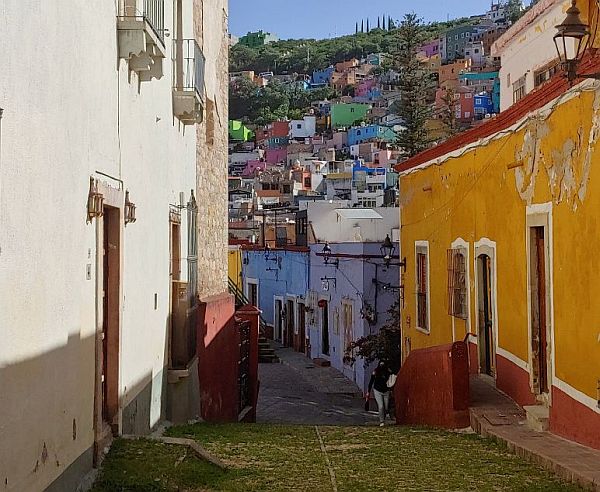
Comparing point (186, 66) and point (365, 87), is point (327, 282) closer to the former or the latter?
point (186, 66)

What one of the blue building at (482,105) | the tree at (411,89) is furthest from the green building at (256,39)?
the tree at (411,89)

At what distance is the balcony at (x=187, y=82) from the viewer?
10.3 metres

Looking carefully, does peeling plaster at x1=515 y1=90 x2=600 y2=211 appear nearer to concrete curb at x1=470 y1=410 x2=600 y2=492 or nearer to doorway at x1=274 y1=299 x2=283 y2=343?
concrete curb at x1=470 y1=410 x2=600 y2=492

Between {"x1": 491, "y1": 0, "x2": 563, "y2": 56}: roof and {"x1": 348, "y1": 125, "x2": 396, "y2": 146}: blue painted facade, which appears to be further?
{"x1": 348, "y1": 125, "x2": 396, "y2": 146}: blue painted facade

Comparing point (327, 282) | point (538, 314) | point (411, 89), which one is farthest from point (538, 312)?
point (411, 89)

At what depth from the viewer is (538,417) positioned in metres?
8.96

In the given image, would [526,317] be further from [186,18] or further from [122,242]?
[186,18]

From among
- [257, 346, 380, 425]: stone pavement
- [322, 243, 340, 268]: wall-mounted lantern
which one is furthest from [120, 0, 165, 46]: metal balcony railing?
[322, 243, 340, 268]: wall-mounted lantern

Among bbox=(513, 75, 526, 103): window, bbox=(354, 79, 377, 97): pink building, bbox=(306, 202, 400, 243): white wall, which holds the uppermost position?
bbox=(354, 79, 377, 97): pink building

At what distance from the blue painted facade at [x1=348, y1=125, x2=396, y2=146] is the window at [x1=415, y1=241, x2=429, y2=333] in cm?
6691

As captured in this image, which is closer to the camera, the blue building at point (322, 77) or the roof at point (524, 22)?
the roof at point (524, 22)

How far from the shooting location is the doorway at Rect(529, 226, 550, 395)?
9630 mm

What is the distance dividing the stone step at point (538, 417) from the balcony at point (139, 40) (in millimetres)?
5033

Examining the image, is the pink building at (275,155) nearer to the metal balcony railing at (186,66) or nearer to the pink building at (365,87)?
the pink building at (365,87)
